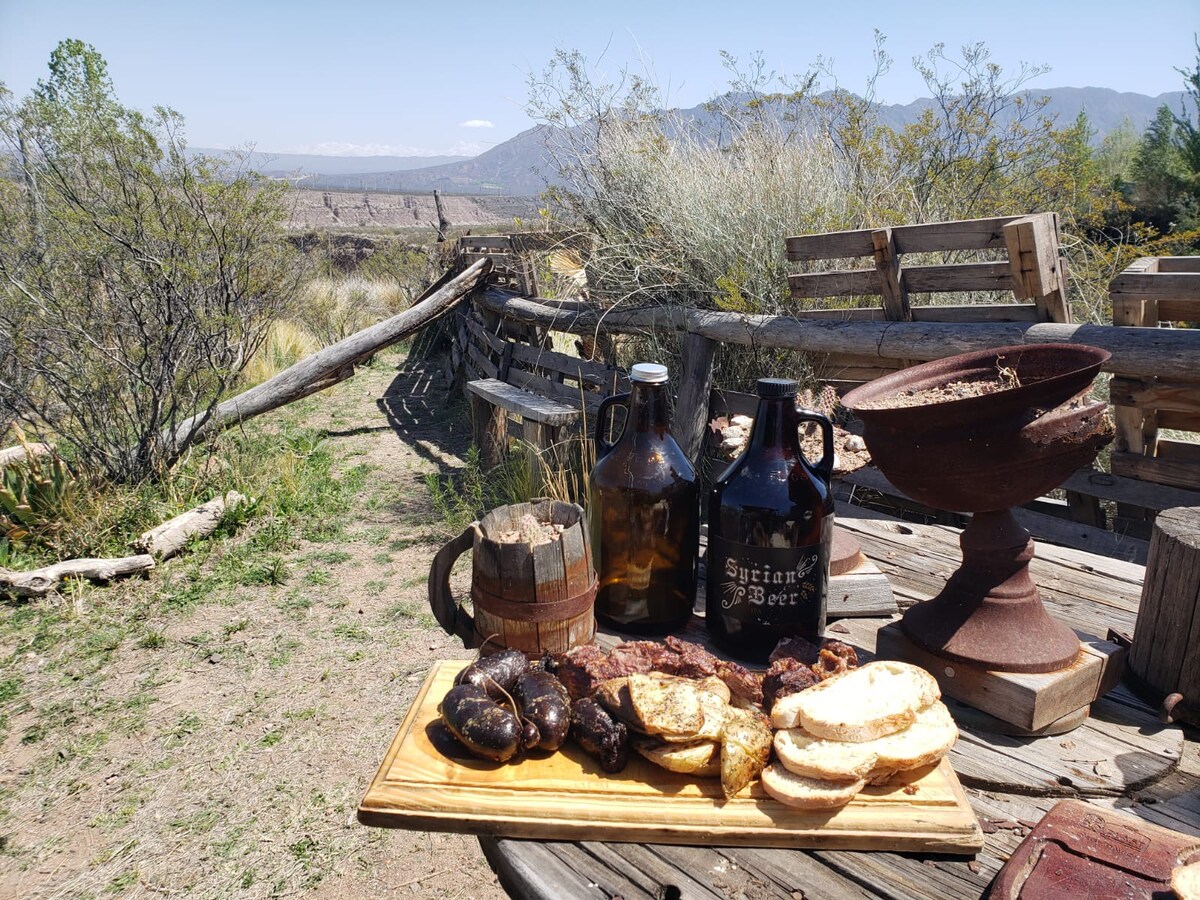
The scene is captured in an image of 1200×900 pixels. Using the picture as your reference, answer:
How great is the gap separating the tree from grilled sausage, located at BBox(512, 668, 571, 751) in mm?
5226

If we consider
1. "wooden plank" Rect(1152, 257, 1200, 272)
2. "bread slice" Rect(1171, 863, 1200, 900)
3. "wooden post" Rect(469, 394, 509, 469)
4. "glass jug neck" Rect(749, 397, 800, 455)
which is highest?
"wooden plank" Rect(1152, 257, 1200, 272)

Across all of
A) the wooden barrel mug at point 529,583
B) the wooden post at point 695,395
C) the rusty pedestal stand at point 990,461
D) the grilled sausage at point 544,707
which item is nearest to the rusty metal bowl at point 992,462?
the rusty pedestal stand at point 990,461

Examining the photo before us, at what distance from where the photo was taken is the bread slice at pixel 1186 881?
900 millimetres

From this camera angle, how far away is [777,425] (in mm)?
1449

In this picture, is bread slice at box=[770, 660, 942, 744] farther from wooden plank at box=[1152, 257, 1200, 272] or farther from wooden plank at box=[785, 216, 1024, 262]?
wooden plank at box=[1152, 257, 1200, 272]

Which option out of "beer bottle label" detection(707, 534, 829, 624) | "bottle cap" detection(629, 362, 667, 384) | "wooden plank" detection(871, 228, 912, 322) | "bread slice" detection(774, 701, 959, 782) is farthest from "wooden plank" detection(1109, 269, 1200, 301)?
"bread slice" detection(774, 701, 959, 782)

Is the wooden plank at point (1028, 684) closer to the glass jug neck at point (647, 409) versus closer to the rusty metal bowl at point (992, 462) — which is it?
the rusty metal bowl at point (992, 462)

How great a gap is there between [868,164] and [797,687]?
583cm

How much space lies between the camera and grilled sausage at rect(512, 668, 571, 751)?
1.21 m

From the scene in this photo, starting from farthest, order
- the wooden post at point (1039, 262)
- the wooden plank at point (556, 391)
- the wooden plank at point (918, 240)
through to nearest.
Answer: the wooden plank at point (556, 391) → the wooden plank at point (918, 240) → the wooden post at point (1039, 262)

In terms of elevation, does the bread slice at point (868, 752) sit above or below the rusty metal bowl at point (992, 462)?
below

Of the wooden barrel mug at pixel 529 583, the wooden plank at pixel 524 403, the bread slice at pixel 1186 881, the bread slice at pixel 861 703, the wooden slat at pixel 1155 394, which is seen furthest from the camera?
the wooden plank at pixel 524 403

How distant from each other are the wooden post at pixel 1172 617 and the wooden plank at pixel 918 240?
239cm

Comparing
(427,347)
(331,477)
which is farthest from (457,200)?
(331,477)
